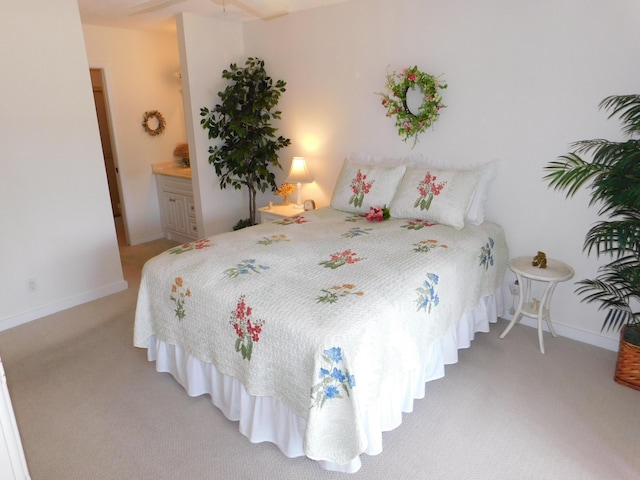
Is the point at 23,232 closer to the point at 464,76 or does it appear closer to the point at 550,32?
the point at 464,76

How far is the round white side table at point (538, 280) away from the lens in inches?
103

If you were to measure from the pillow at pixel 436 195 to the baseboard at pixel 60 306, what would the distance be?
2.58 m

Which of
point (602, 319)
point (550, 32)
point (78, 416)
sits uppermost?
point (550, 32)

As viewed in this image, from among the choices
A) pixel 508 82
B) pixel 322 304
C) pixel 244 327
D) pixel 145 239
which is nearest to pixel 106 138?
pixel 145 239

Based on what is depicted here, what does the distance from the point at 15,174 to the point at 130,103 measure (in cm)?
204

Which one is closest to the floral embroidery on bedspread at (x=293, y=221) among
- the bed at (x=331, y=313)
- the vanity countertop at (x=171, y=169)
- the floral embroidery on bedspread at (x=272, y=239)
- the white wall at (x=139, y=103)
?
the bed at (x=331, y=313)

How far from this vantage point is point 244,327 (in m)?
1.95

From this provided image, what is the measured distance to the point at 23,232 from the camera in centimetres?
322

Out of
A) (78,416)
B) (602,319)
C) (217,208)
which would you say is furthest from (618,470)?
(217,208)

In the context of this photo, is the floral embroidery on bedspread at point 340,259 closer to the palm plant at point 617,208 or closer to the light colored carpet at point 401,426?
the light colored carpet at point 401,426

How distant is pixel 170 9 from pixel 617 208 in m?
3.87

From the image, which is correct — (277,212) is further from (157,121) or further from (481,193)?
(157,121)

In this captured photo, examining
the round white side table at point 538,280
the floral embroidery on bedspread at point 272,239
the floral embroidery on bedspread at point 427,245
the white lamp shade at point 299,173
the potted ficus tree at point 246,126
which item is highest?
the potted ficus tree at point 246,126

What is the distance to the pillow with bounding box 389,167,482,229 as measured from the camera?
2898 millimetres
